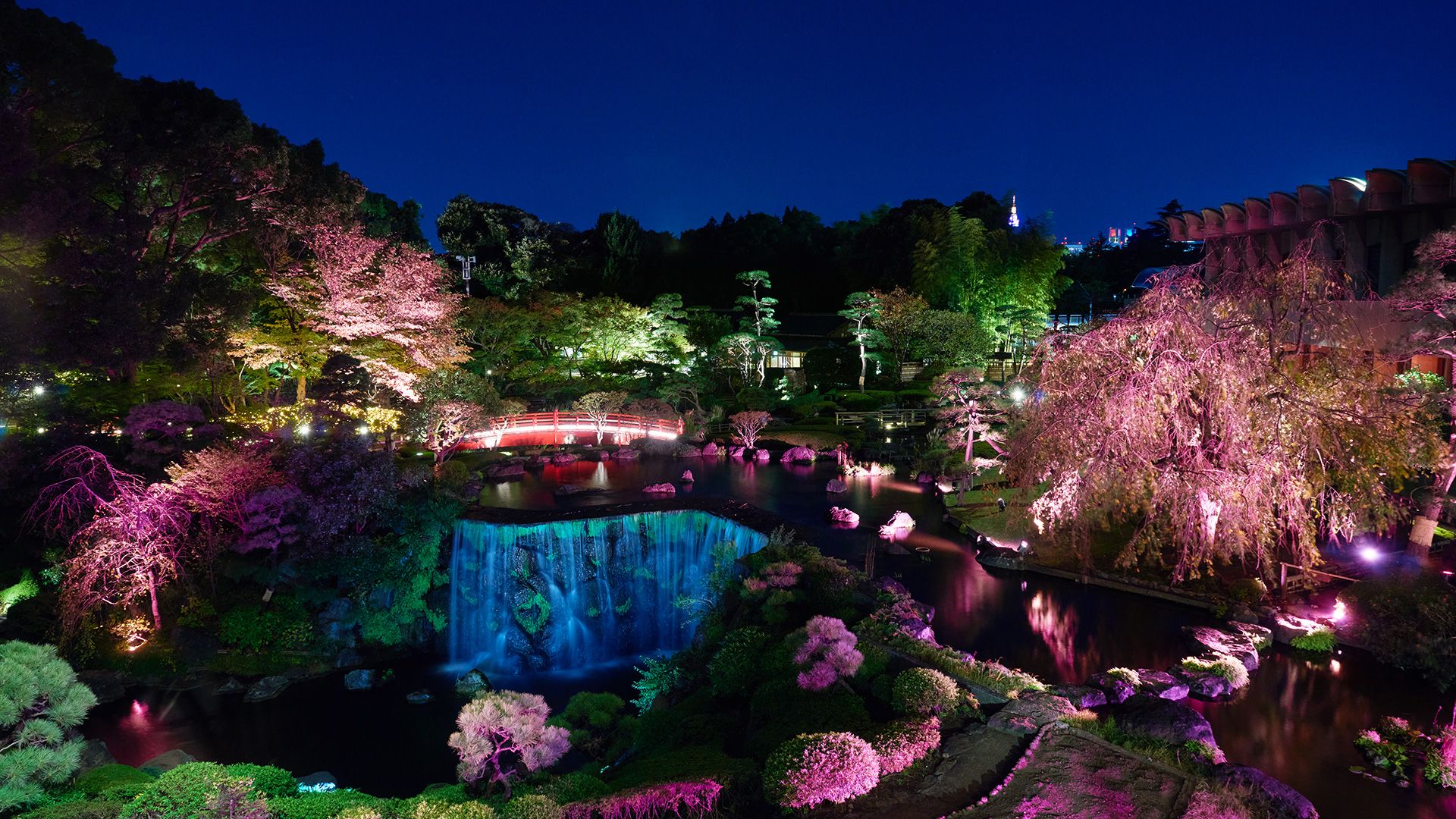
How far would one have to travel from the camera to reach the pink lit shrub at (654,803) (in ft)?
22.5

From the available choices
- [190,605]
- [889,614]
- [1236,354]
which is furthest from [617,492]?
[1236,354]

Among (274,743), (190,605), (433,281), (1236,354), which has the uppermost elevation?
(433,281)

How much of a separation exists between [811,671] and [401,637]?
9.65m

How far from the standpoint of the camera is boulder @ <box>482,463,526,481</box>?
22.6 metres

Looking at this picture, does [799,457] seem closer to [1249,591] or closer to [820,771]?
Result: [1249,591]

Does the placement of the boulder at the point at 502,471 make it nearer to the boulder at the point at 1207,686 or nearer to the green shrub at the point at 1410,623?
the boulder at the point at 1207,686

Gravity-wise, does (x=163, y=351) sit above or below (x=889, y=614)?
above

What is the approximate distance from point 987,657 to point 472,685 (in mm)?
8662

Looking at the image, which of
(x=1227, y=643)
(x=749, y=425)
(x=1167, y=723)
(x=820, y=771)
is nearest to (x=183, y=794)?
(x=820, y=771)

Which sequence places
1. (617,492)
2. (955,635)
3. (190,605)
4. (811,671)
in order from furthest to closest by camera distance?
(617,492) → (190,605) → (955,635) → (811,671)

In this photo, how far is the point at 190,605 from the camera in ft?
48.0

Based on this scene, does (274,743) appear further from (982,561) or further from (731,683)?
(982,561)

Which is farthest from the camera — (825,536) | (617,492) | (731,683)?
(617,492)

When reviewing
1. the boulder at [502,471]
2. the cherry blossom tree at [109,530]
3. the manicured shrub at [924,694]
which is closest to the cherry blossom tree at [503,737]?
the manicured shrub at [924,694]
